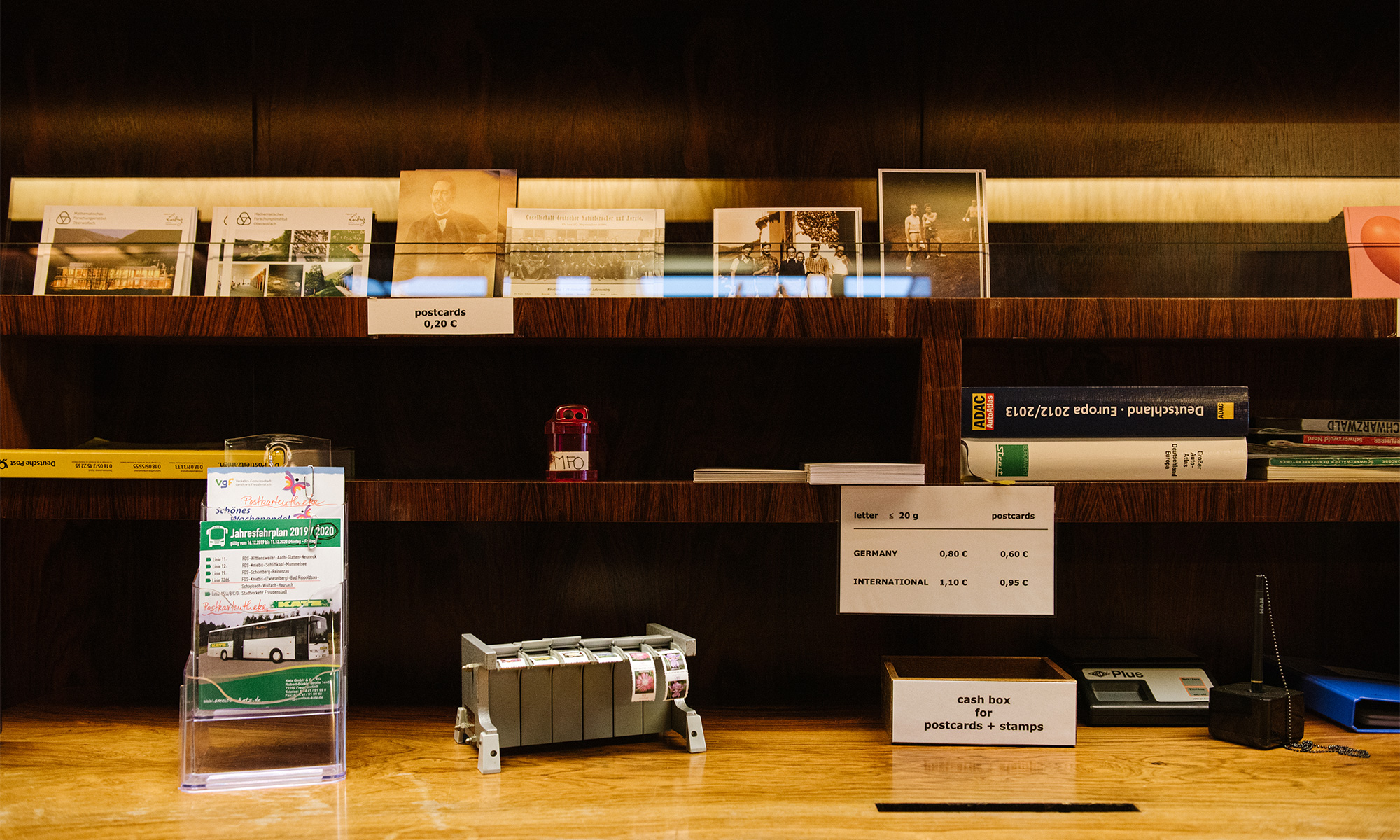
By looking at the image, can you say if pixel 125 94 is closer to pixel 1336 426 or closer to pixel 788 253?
pixel 788 253

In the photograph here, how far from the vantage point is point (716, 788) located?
1.30m

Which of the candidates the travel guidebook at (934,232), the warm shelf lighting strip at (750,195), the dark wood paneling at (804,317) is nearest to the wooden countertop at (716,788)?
the dark wood paneling at (804,317)

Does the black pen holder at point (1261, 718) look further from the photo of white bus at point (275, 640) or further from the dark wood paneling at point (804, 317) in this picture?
the photo of white bus at point (275, 640)

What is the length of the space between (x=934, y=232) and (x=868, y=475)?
485 millimetres

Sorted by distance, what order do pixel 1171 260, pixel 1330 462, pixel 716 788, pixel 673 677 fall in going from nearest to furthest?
pixel 716 788, pixel 673 677, pixel 1330 462, pixel 1171 260

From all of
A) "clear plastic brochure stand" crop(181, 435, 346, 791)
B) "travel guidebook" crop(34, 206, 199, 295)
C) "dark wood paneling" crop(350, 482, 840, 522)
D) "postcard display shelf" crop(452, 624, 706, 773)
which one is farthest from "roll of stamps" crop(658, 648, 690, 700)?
"travel guidebook" crop(34, 206, 199, 295)

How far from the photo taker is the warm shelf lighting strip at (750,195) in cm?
175

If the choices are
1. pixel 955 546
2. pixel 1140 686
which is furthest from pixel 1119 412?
pixel 1140 686

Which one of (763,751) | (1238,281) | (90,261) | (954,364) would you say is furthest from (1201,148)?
(90,261)

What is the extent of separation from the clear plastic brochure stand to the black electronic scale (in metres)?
1.25

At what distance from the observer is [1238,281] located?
1.72 metres

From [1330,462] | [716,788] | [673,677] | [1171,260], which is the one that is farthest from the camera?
[1171,260]

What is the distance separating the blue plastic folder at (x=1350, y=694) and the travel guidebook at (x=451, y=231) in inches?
64.2

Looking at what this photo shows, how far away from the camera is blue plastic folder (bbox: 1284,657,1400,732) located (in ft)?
4.97
